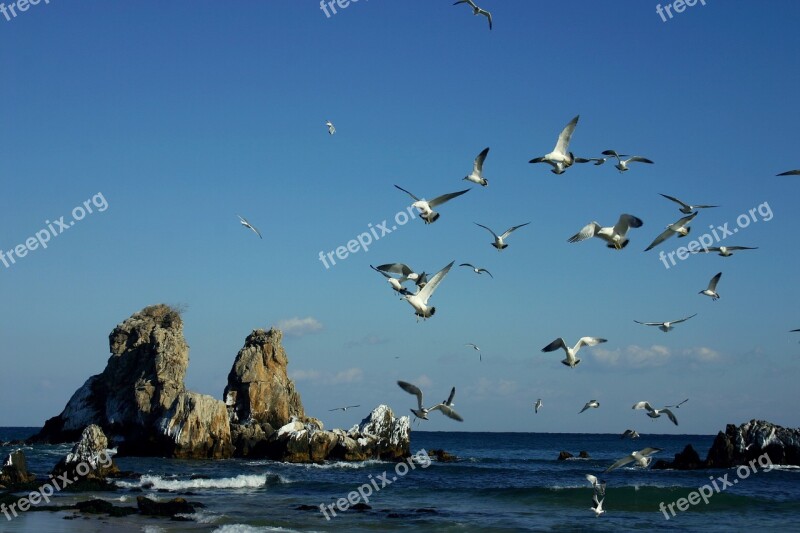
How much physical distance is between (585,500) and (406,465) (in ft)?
69.2

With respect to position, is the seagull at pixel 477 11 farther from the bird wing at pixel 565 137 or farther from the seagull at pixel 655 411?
the seagull at pixel 655 411

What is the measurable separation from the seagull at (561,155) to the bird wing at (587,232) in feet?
5.48

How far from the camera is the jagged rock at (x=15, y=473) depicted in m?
35.2

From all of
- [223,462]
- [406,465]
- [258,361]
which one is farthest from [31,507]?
[258,361]

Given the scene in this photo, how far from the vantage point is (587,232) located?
20.5 m

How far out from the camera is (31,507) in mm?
28844

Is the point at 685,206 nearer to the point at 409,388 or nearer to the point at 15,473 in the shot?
the point at 409,388

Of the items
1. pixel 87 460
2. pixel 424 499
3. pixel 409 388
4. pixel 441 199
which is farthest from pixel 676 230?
pixel 87 460

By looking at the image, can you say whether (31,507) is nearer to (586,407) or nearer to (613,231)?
(586,407)

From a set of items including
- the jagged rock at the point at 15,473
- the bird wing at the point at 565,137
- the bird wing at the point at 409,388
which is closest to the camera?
the bird wing at the point at 409,388

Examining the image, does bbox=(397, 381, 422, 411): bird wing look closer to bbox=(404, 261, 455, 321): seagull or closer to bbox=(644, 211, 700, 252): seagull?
bbox=(404, 261, 455, 321): seagull

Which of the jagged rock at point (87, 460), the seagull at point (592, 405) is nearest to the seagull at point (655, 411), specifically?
Result: the seagull at point (592, 405)

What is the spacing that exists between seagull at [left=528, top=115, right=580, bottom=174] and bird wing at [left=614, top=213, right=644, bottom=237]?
2139 millimetres

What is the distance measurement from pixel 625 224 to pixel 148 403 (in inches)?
2169
